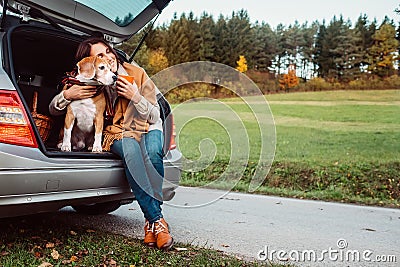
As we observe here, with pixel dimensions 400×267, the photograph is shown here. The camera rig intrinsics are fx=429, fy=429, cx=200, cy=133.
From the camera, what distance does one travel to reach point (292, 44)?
25016 mm

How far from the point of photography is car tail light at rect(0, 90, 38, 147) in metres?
2.43

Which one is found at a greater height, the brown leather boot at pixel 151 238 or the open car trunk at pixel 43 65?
the open car trunk at pixel 43 65

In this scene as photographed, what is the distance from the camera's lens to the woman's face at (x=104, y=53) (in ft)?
10.3

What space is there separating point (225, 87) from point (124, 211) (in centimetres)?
177

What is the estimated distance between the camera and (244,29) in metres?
22.9

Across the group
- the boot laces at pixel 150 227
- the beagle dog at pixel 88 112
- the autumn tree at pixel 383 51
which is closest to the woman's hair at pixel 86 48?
the beagle dog at pixel 88 112

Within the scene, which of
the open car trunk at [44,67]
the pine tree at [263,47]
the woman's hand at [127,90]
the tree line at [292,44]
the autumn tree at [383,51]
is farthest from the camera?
the pine tree at [263,47]

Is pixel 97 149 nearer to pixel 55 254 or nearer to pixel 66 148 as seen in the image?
pixel 66 148

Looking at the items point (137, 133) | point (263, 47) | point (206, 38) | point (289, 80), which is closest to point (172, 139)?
point (137, 133)

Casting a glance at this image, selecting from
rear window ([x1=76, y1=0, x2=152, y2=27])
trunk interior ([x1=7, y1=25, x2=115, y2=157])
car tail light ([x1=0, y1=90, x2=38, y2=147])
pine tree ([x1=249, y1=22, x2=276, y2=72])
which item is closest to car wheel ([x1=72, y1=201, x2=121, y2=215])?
trunk interior ([x1=7, y1=25, x2=115, y2=157])

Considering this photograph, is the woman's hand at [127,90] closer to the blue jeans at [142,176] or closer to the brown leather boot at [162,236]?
the blue jeans at [142,176]

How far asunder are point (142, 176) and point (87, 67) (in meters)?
0.86

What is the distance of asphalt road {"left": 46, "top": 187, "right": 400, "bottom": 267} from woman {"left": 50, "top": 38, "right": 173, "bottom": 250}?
449mm

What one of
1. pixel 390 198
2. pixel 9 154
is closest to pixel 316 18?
pixel 390 198
